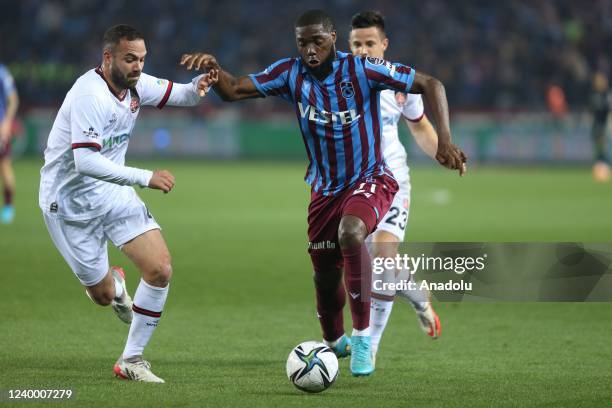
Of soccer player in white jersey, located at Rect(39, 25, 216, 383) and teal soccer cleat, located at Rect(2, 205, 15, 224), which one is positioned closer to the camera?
soccer player in white jersey, located at Rect(39, 25, 216, 383)

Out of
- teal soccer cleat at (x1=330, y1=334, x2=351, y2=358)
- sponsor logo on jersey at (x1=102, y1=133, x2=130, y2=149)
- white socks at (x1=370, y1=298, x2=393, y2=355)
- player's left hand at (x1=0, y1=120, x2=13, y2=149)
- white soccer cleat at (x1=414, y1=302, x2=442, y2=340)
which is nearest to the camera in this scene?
sponsor logo on jersey at (x1=102, y1=133, x2=130, y2=149)

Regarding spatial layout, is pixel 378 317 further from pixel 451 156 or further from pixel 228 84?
pixel 228 84

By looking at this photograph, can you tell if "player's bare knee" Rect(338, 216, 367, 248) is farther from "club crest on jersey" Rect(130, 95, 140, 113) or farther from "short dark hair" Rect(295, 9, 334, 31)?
"club crest on jersey" Rect(130, 95, 140, 113)

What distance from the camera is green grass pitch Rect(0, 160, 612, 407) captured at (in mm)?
5781

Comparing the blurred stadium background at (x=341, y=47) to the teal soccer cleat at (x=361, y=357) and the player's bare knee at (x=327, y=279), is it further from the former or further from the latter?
the teal soccer cleat at (x=361, y=357)

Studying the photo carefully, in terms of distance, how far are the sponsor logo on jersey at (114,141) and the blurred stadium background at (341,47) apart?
21.9 meters

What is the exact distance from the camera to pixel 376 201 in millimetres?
6340

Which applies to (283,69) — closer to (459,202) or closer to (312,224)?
(312,224)

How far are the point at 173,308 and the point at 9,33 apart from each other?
24512 millimetres

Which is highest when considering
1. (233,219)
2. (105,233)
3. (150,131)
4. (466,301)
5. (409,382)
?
(105,233)

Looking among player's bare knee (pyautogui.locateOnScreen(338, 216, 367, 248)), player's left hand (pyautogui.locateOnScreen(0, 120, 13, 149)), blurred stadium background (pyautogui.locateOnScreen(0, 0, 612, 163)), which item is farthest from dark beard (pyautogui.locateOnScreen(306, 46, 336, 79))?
blurred stadium background (pyautogui.locateOnScreen(0, 0, 612, 163))

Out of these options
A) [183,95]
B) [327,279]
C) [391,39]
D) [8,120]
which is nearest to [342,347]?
[327,279]

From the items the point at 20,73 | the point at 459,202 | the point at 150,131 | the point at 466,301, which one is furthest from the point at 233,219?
the point at 20,73

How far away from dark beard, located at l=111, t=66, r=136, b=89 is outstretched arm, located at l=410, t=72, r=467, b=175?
1.69m
